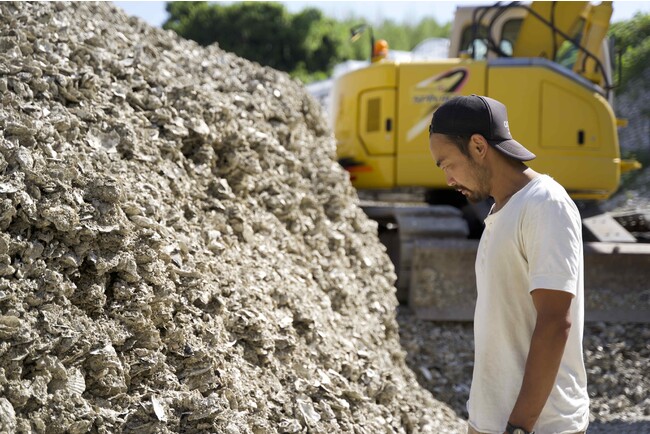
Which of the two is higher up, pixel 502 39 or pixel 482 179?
pixel 502 39

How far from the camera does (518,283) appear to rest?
232cm

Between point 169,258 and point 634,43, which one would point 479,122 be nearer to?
point 169,258

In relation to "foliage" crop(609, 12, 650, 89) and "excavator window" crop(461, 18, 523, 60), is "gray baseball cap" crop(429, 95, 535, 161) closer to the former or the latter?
"excavator window" crop(461, 18, 523, 60)

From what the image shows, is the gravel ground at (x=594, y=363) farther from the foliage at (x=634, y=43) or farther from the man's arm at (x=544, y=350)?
the foliage at (x=634, y=43)

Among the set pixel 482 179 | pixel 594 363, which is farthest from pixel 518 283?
pixel 594 363

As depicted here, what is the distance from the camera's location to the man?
7.09 ft

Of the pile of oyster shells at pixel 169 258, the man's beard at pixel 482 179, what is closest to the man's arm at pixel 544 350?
the man's beard at pixel 482 179

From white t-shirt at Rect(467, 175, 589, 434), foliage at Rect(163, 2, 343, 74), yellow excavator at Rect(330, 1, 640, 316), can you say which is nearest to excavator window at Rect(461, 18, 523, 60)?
yellow excavator at Rect(330, 1, 640, 316)

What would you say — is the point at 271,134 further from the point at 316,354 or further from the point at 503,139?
the point at 503,139

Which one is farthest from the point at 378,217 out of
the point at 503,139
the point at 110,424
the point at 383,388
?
the point at 503,139

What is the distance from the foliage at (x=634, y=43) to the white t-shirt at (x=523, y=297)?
17354 mm

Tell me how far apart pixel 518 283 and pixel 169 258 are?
2.06 m

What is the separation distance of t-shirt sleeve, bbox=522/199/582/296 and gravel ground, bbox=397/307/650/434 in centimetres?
392

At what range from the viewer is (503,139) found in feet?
7.77
